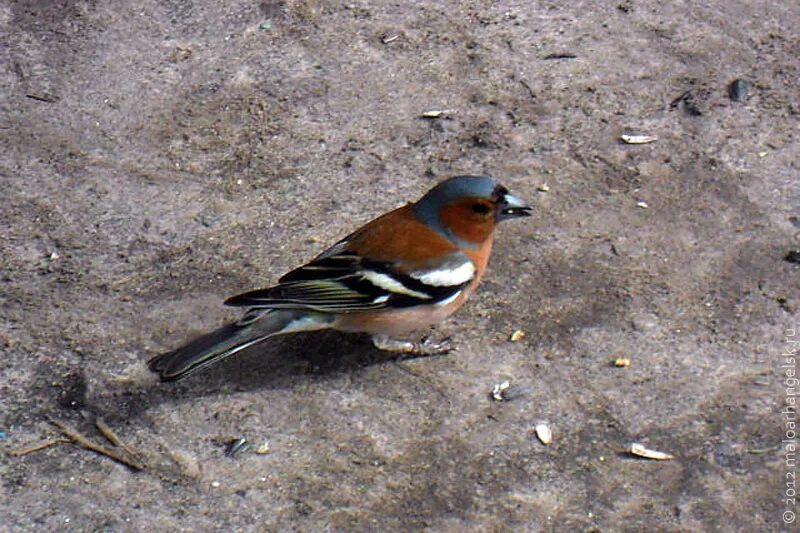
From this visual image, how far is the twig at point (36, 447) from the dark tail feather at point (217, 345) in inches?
19.0

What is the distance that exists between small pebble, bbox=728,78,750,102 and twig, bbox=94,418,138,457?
12.8ft

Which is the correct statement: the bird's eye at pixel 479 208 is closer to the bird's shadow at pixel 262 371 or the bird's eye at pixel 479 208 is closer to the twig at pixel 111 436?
the bird's shadow at pixel 262 371

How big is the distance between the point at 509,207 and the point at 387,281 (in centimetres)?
62

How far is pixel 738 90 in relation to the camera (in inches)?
268

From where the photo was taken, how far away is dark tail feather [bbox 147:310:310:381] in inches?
193

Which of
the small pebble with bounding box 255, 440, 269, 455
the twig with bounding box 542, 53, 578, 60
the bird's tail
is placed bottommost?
the small pebble with bounding box 255, 440, 269, 455

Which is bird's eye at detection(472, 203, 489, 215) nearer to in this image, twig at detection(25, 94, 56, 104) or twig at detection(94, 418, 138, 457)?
twig at detection(94, 418, 138, 457)

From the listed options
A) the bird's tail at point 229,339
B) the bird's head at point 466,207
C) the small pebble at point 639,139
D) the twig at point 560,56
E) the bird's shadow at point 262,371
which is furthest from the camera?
the twig at point 560,56

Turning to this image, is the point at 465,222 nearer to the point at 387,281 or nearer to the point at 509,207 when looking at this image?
the point at 509,207

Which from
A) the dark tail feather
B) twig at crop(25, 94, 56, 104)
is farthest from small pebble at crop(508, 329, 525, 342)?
twig at crop(25, 94, 56, 104)

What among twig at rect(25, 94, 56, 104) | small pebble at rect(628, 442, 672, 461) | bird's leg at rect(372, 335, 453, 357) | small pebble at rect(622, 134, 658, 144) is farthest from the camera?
twig at rect(25, 94, 56, 104)

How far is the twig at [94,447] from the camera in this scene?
4746mm

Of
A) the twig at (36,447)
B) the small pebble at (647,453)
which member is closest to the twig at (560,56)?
the small pebble at (647,453)

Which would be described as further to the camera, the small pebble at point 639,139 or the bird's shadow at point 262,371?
the small pebble at point 639,139
